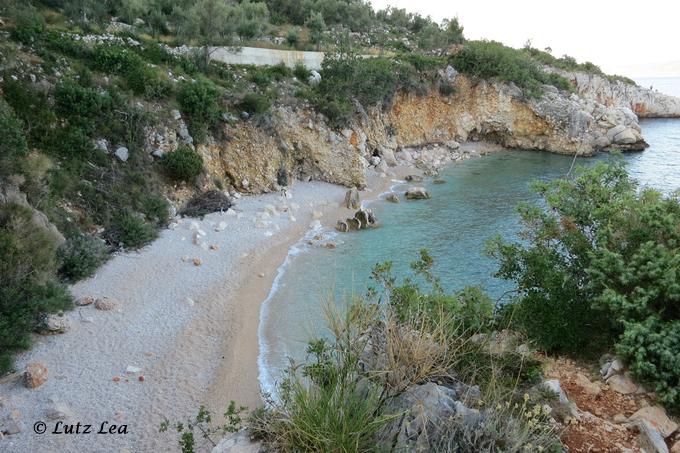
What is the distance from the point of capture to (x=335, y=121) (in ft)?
106

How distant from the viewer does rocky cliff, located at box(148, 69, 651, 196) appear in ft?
87.2

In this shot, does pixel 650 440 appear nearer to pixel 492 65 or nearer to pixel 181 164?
pixel 181 164

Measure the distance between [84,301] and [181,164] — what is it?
1001cm

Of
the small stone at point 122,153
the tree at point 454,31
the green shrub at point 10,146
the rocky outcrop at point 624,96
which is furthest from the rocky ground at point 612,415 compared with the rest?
the rocky outcrop at point 624,96

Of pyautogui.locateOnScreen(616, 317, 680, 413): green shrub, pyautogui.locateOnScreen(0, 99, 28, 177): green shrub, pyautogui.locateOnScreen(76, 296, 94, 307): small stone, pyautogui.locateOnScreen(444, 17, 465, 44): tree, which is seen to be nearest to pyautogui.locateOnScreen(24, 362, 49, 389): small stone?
pyautogui.locateOnScreen(76, 296, 94, 307): small stone

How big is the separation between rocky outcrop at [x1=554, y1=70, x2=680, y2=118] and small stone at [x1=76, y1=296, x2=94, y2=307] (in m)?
64.6

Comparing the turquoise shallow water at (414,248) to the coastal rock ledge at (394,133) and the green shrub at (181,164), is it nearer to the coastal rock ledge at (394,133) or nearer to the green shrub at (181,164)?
the coastal rock ledge at (394,133)

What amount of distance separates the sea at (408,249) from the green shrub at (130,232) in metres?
5.64

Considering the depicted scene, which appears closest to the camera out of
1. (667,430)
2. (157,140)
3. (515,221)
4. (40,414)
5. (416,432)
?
(416,432)

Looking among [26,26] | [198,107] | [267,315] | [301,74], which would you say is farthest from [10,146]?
[301,74]

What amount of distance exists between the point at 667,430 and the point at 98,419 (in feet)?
35.3

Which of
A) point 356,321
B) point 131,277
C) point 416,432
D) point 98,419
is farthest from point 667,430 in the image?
point 131,277

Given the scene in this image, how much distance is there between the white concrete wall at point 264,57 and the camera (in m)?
32.6

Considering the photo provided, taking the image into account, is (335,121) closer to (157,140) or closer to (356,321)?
(157,140)
